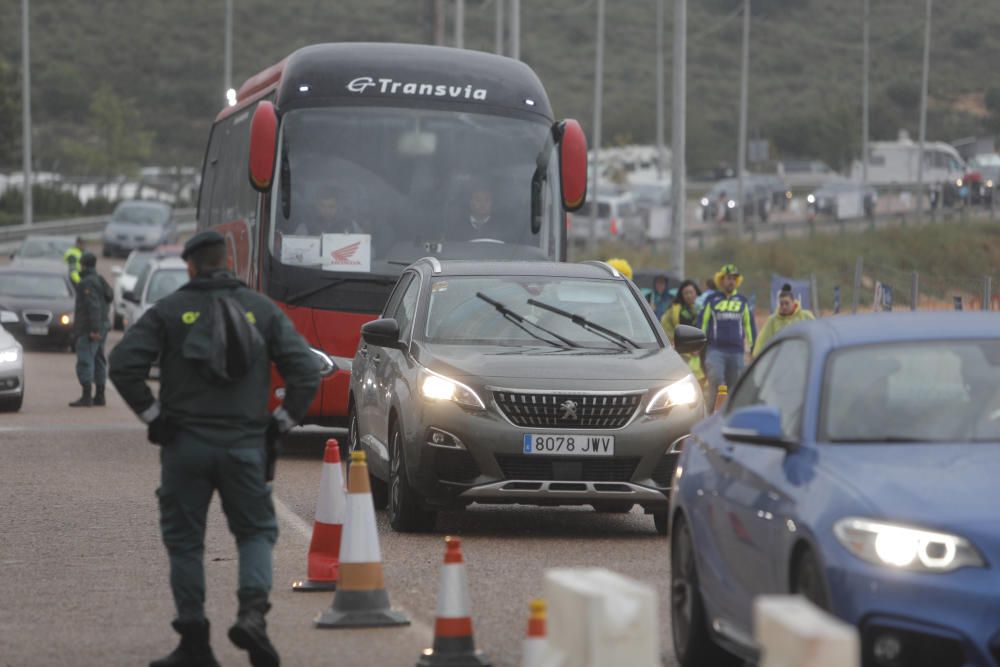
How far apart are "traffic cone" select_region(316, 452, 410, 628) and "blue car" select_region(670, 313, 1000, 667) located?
1.43 m

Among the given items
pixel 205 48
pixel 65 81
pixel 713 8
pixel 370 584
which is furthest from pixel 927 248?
pixel 713 8

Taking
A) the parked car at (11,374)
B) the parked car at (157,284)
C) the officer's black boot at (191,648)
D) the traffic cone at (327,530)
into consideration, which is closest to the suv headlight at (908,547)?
the officer's black boot at (191,648)

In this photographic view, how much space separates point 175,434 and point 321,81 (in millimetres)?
10692

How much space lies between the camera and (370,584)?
9.08m

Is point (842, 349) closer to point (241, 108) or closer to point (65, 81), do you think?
point (241, 108)

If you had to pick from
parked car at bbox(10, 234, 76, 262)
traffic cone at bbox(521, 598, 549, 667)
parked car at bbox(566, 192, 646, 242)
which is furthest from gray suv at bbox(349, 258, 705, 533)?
parked car at bbox(566, 192, 646, 242)

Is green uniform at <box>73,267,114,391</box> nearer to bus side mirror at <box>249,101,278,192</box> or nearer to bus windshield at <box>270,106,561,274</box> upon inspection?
bus windshield at <box>270,106,561,274</box>

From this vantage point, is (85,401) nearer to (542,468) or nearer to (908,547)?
(542,468)

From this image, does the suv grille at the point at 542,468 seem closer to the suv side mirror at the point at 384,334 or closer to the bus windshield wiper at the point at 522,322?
the bus windshield wiper at the point at 522,322

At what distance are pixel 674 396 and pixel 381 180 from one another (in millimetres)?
6347

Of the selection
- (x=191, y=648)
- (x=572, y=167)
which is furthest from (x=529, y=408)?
(x=572, y=167)

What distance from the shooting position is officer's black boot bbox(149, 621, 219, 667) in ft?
26.0

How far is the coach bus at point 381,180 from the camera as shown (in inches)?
709

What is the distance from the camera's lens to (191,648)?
794 centimetres
